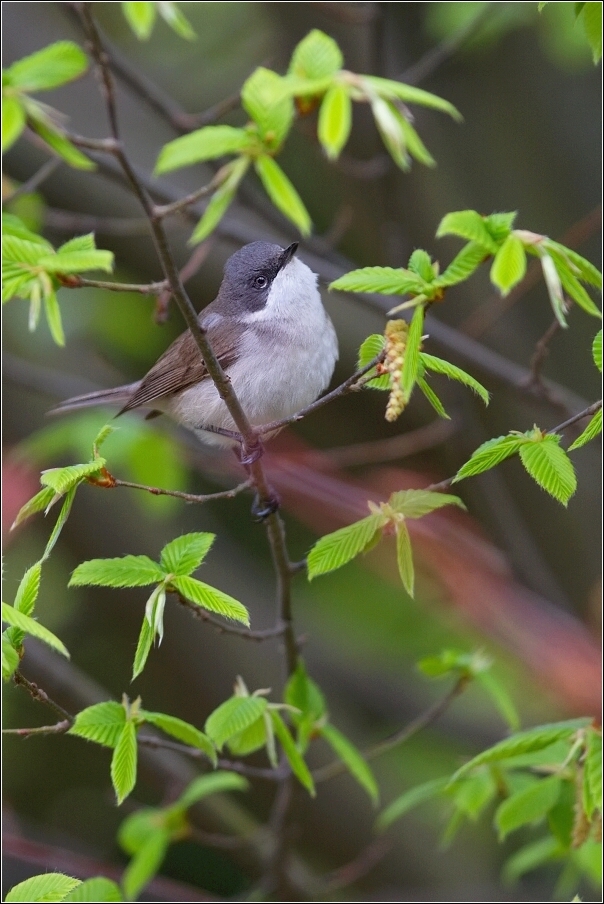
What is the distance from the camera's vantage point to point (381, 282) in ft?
5.82

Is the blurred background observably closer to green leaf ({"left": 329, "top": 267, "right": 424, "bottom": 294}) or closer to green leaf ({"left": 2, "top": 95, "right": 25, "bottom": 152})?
green leaf ({"left": 2, "top": 95, "right": 25, "bottom": 152})

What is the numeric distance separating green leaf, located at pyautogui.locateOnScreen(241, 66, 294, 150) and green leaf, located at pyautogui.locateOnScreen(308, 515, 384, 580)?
32.8 inches

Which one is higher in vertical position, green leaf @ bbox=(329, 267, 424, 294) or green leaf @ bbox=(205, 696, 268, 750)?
green leaf @ bbox=(329, 267, 424, 294)

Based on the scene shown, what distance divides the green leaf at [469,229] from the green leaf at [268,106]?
320 millimetres

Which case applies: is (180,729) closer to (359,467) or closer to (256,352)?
(256,352)

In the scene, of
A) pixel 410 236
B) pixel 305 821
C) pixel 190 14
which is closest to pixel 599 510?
pixel 410 236

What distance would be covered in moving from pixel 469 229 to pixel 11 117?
0.93m

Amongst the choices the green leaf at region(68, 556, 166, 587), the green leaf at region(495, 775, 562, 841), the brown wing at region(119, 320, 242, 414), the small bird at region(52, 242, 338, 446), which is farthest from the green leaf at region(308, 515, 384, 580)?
the brown wing at region(119, 320, 242, 414)

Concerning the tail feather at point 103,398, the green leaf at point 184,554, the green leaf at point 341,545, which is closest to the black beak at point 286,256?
the tail feather at point 103,398

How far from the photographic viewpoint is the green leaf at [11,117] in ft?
6.43

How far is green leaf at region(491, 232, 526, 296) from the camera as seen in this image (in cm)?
167

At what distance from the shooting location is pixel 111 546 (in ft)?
17.6

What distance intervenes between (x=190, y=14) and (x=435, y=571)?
4051 millimetres

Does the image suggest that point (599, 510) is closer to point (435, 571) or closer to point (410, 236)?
point (435, 571)
